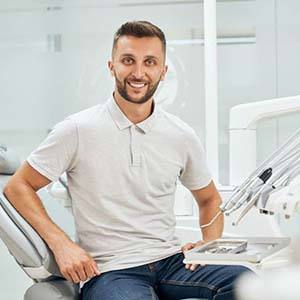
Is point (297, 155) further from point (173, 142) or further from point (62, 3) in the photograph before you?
point (62, 3)

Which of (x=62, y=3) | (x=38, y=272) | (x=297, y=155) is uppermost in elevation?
(x=62, y=3)

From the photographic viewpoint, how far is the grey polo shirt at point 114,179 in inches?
61.6

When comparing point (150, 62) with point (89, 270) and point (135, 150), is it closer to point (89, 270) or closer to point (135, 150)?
point (135, 150)

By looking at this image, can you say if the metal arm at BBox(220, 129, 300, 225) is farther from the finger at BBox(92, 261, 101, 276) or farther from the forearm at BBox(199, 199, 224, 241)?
the forearm at BBox(199, 199, 224, 241)

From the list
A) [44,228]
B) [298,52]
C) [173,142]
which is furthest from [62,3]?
[44,228]

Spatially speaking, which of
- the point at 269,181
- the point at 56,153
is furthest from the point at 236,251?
the point at 56,153

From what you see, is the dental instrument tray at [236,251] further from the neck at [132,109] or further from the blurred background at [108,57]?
the blurred background at [108,57]

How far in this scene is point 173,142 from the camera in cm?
169

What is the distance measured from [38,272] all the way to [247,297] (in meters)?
0.99

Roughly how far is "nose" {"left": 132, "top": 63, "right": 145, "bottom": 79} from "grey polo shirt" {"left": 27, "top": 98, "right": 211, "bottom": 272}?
0.12 metres

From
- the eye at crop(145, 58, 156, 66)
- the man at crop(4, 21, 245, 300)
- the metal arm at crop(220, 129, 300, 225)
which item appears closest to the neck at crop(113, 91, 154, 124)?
the man at crop(4, 21, 245, 300)

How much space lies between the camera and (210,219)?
5.84ft

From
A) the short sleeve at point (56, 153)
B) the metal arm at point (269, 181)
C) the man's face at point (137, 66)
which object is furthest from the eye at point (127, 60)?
the metal arm at point (269, 181)

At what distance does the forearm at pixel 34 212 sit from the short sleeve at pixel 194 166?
44cm
